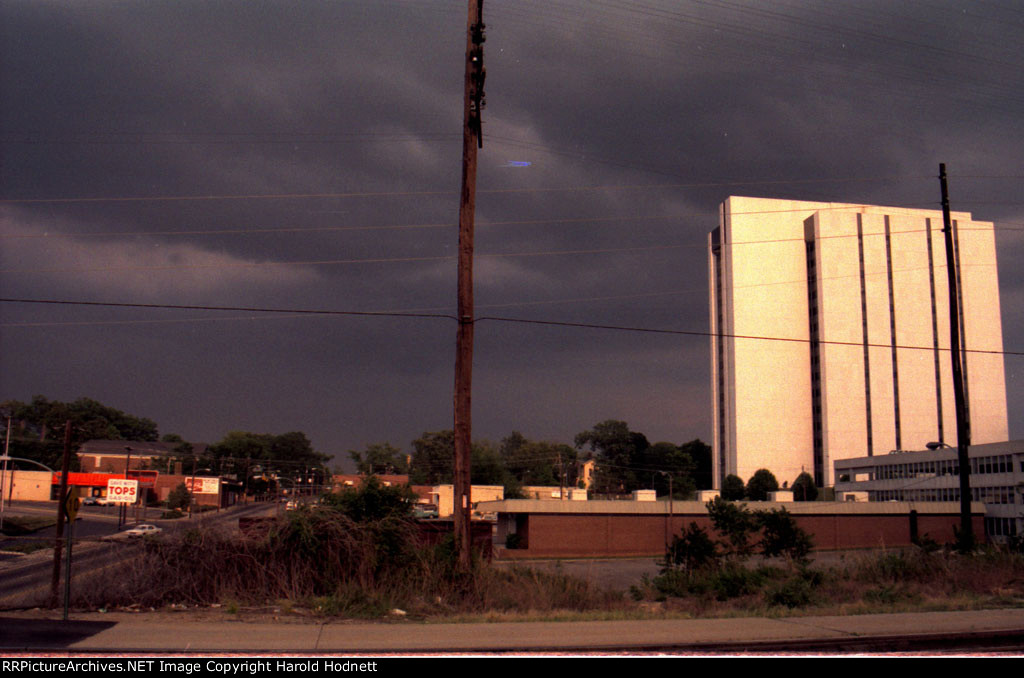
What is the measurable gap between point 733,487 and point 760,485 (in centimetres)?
453

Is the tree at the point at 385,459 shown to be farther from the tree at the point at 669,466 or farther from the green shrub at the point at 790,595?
the green shrub at the point at 790,595

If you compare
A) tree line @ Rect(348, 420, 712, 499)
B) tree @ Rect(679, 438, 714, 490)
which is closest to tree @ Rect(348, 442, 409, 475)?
tree line @ Rect(348, 420, 712, 499)

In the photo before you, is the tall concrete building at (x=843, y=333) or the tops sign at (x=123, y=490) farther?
the tall concrete building at (x=843, y=333)

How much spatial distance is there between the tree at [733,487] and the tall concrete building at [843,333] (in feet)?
18.7

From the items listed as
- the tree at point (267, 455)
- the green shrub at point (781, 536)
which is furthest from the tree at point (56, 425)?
the green shrub at point (781, 536)

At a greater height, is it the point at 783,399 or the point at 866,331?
the point at 866,331

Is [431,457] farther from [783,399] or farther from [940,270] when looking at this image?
[940,270]

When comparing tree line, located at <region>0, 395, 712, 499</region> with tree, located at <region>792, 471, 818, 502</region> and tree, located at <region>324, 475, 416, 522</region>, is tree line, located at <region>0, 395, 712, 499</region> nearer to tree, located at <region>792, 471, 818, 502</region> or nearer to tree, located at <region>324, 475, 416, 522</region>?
tree, located at <region>792, 471, 818, 502</region>

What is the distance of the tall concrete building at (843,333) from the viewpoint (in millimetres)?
115000

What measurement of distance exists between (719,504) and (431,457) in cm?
13595

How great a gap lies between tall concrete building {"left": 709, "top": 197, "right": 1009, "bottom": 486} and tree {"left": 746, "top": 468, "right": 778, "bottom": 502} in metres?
9.22

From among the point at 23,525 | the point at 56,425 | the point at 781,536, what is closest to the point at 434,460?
the point at 56,425
